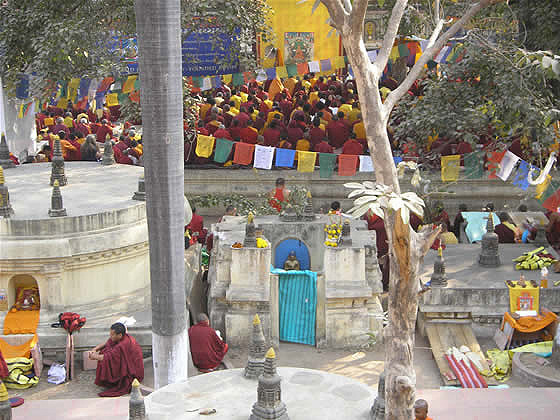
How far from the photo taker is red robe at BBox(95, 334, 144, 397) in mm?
10234

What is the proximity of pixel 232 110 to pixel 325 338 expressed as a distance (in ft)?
37.2

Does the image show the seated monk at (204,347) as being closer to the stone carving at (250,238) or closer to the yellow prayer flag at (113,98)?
the stone carving at (250,238)

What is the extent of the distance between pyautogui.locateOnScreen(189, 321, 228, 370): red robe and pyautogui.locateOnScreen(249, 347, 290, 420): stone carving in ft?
10.6

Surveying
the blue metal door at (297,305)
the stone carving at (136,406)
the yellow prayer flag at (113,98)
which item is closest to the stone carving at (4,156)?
the yellow prayer flag at (113,98)

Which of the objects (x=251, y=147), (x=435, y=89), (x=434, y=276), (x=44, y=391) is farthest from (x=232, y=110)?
(x=44, y=391)

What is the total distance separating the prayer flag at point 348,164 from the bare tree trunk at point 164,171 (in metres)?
7.74

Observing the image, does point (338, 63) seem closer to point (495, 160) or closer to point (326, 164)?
point (326, 164)

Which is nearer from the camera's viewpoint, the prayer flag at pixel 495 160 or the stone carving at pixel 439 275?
the stone carving at pixel 439 275

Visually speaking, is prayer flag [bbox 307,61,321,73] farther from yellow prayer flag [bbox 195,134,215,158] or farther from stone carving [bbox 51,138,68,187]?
stone carving [bbox 51,138,68,187]

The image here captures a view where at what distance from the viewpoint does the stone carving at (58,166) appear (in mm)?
12670

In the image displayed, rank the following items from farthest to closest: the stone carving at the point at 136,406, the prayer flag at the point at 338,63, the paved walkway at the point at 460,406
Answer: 1. the prayer flag at the point at 338,63
2. the paved walkway at the point at 460,406
3. the stone carving at the point at 136,406

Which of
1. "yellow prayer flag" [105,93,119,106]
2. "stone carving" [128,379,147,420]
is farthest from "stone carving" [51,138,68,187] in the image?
"stone carving" [128,379,147,420]

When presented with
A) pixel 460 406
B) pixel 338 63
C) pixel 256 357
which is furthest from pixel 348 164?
pixel 256 357

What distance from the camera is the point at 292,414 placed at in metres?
7.79
